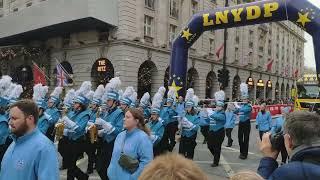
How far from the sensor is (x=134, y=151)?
5.10 metres

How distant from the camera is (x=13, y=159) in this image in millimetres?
3838

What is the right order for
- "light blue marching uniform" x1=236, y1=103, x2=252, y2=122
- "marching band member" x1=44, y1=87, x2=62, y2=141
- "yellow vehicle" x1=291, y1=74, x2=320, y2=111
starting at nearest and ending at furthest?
"marching band member" x1=44, y1=87, x2=62, y2=141
"light blue marching uniform" x1=236, y1=103, x2=252, y2=122
"yellow vehicle" x1=291, y1=74, x2=320, y2=111

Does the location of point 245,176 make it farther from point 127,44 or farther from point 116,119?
point 127,44

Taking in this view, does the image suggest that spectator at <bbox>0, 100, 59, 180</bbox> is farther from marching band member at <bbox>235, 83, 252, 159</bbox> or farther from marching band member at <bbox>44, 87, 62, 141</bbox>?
marching band member at <bbox>235, 83, 252, 159</bbox>

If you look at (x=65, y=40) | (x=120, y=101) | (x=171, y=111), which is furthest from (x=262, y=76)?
(x=120, y=101)

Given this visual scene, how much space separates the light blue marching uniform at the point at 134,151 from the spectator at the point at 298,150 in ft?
7.10

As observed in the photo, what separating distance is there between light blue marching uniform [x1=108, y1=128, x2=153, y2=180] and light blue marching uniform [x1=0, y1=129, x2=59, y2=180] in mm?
1254

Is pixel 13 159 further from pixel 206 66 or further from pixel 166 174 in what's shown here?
pixel 206 66

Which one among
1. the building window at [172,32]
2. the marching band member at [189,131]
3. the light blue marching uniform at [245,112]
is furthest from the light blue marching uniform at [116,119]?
the building window at [172,32]

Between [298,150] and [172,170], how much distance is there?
1.18m

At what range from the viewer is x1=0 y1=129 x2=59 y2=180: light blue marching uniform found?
3.78 m

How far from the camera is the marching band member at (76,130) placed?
8.18 meters

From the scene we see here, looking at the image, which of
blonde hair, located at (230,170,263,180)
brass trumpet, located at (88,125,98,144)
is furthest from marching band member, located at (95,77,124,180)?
blonde hair, located at (230,170,263,180)

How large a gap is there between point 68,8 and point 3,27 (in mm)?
8023
